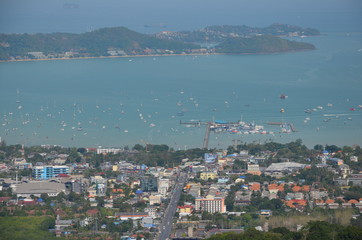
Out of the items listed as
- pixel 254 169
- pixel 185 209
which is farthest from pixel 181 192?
pixel 254 169

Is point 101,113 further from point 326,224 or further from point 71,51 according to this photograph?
point 71,51

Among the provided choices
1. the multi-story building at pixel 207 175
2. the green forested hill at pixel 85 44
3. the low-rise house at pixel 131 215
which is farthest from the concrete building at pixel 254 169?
the green forested hill at pixel 85 44

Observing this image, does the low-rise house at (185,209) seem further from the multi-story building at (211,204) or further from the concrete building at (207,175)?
the concrete building at (207,175)

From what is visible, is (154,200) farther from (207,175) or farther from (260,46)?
(260,46)

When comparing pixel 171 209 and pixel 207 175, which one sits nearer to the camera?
pixel 171 209

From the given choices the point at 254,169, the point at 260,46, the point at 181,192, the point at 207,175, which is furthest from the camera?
the point at 260,46

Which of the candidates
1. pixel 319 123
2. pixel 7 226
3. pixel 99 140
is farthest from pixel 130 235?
pixel 319 123

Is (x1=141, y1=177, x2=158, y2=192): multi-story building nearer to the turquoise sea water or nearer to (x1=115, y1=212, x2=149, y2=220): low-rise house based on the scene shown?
(x1=115, y1=212, x2=149, y2=220): low-rise house
